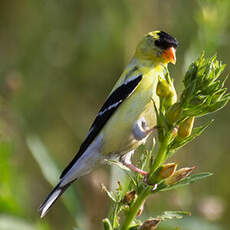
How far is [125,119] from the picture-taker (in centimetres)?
292

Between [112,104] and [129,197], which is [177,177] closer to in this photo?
[129,197]

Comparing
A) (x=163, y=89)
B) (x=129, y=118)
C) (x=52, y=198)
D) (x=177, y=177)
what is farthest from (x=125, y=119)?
(x=177, y=177)

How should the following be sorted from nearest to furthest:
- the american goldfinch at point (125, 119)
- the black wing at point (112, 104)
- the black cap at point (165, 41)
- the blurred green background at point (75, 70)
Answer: the american goldfinch at point (125, 119), the black wing at point (112, 104), the black cap at point (165, 41), the blurred green background at point (75, 70)

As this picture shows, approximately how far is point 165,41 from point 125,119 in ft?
2.07

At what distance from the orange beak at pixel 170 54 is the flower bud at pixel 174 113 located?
1.53 m

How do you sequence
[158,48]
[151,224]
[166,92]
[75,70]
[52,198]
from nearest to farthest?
[151,224] → [166,92] → [52,198] → [158,48] → [75,70]

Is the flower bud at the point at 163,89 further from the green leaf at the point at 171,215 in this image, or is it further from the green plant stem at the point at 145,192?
the green leaf at the point at 171,215

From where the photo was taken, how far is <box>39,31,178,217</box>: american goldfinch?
2824 mm

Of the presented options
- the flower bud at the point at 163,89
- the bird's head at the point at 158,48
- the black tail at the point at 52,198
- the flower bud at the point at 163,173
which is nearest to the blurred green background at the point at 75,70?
the bird's head at the point at 158,48

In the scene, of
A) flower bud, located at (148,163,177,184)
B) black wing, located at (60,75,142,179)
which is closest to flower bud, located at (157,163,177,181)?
flower bud, located at (148,163,177,184)

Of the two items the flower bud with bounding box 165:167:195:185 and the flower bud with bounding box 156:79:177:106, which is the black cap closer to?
the flower bud with bounding box 156:79:177:106

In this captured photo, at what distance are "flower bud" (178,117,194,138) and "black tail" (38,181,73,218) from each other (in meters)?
1.01

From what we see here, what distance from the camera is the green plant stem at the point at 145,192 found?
1.47 meters

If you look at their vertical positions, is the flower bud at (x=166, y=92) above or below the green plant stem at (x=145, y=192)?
above
